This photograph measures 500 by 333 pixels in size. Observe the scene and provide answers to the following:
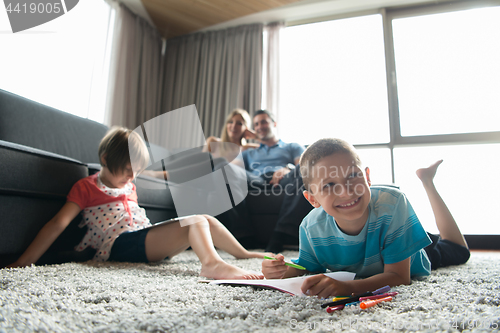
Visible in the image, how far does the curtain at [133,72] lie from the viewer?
2.95 m

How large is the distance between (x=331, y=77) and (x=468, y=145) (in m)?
1.40

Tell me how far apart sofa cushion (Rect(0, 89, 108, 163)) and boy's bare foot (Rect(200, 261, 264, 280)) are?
1.21 meters

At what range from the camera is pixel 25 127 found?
153 cm

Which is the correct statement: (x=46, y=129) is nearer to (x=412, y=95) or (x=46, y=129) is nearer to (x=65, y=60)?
(x=65, y=60)

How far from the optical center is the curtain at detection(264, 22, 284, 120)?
323 centimetres

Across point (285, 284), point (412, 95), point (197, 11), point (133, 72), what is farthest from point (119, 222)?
point (412, 95)

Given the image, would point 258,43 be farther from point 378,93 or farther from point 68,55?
point 68,55

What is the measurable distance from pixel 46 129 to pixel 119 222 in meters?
0.84

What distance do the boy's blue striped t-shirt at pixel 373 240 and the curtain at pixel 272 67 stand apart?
247 cm

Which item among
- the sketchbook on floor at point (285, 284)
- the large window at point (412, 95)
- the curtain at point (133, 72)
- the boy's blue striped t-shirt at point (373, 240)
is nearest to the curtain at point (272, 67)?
the large window at point (412, 95)

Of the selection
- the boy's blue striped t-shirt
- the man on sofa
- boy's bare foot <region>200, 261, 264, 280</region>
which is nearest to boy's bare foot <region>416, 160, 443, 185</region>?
the boy's blue striped t-shirt

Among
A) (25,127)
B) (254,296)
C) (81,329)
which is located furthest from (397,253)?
(25,127)

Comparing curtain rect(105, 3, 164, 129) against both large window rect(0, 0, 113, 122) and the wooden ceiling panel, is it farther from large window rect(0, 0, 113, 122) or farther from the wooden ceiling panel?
the wooden ceiling panel

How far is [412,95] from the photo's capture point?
9.73 feet
